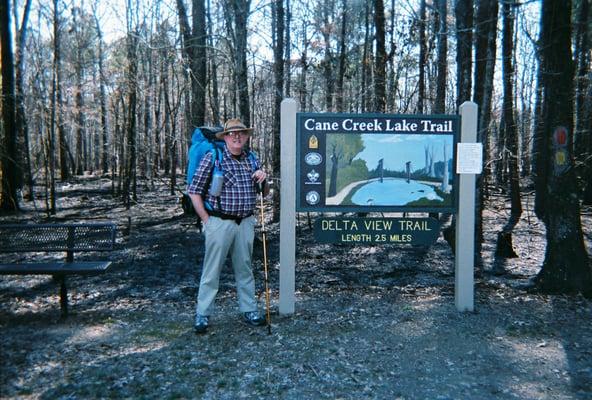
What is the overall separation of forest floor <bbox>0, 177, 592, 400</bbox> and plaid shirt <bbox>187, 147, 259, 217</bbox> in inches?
50.0

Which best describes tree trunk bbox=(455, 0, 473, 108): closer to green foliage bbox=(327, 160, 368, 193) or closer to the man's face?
green foliage bbox=(327, 160, 368, 193)

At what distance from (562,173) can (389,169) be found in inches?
87.9

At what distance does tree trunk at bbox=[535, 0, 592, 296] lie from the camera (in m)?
5.91

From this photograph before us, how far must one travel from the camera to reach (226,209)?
4754 millimetres

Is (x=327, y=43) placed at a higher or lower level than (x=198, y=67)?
higher

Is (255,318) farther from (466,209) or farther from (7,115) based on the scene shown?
(7,115)

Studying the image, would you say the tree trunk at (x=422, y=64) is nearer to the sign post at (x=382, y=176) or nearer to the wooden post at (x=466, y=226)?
the wooden post at (x=466, y=226)

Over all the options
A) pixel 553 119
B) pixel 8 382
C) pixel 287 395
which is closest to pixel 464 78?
pixel 553 119

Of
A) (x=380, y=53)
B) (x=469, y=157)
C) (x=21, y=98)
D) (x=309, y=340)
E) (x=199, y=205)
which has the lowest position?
(x=309, y=340)

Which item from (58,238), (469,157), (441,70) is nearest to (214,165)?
(58,238)

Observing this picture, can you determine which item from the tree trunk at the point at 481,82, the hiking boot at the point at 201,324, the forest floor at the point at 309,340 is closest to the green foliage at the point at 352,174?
the forest floor at the point at 309,340

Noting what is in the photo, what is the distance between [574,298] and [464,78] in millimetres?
4441

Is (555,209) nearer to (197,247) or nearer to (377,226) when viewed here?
(377,226)

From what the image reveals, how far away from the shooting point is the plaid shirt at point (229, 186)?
15.5ft
